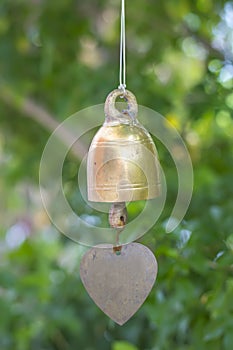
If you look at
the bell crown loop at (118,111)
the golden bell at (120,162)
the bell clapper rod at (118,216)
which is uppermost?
the bell crown loop at (118,111)

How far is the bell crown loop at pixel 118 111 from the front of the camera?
2.46 feet

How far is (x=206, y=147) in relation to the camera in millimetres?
1785

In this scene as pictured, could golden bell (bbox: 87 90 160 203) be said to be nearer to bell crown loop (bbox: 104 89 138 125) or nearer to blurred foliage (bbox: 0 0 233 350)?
bell crown loop (bbox: 104 89 138 125)

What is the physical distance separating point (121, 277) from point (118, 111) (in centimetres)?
19

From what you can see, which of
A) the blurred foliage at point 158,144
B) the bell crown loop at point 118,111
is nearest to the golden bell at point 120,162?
the bell crown loop at point 118,111

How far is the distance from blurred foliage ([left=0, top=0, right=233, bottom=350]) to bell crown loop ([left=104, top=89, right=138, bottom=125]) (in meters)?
0.38

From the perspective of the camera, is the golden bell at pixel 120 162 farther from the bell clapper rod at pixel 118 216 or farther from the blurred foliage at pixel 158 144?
the blurred foliage at pixel 158 144

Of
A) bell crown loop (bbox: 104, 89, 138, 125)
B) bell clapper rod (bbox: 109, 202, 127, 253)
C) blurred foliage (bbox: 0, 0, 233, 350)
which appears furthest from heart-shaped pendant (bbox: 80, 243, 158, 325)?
blurred foliage (bbox: 0, 0, 233, 350)

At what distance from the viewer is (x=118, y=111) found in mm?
766

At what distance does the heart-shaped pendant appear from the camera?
76 centimetres

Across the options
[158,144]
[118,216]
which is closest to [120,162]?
[118,216]

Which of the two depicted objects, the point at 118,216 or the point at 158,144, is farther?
the point at 158,144

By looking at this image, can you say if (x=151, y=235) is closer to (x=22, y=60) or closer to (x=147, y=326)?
(x=147, y=326)

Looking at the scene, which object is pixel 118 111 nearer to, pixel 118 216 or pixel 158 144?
pixel 118 216
